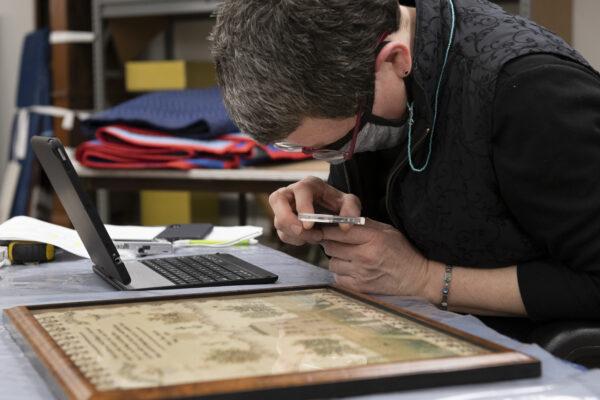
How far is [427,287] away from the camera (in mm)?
1028

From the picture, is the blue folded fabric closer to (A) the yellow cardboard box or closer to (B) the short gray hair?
(A) the yellow cardboard box

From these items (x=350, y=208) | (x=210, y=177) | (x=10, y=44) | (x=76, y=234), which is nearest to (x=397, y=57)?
(x=350, y=208)

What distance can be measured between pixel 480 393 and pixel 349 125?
496mm

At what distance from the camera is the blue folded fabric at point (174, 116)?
2.12 meters

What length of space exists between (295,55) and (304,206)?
267mm

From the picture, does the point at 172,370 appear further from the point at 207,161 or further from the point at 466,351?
the point at 207,161

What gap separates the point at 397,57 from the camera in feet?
3.15

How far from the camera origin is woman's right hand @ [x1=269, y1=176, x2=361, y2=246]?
41.0 inches

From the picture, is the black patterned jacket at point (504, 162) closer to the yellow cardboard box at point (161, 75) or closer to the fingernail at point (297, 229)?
the fingernail at point (297, 229)

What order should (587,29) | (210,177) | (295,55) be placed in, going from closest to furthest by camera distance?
(295,55)
(210,177)
(587,29)

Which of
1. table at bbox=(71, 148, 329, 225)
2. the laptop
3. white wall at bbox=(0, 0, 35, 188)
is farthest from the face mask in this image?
white wall at bbox=(0, 0, 35, 188)

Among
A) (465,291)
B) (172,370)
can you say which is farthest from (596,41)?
(172,370)

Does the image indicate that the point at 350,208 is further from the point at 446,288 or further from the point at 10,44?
the point at 10,44

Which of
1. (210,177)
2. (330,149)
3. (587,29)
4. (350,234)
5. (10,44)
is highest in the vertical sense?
(587,29)
